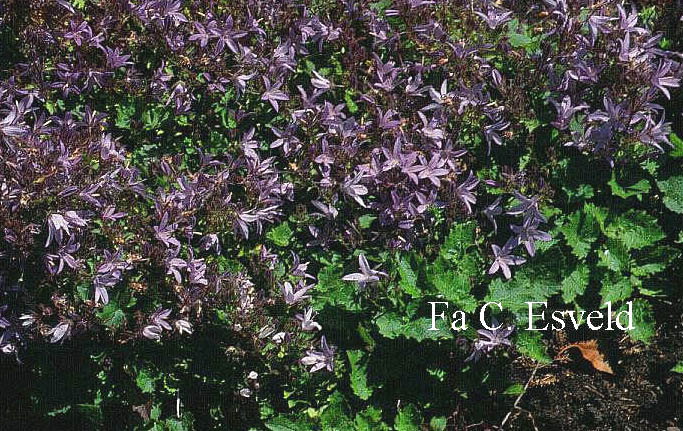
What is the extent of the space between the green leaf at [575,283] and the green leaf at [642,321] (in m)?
0.24

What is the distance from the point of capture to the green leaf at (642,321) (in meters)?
3.39

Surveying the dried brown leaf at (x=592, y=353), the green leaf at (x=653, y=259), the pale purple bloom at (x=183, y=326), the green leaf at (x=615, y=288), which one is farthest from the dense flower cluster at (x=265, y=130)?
the dried brown leaf at (x=592, y=353)

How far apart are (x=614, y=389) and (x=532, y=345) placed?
66 cm

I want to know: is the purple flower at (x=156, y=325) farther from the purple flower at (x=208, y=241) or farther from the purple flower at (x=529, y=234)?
the purple flower at (x=529, y=234)

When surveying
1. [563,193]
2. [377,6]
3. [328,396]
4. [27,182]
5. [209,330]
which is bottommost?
[328,396]

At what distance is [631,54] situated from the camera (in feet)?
10.9

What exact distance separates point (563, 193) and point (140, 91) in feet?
6.46

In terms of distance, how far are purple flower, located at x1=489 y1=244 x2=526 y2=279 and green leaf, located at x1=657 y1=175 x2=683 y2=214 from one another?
0.76m

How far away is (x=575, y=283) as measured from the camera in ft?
11.0

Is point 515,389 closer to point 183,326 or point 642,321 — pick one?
point 642,321

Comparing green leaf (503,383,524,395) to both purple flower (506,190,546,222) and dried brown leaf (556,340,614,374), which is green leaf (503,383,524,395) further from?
purple flower (506,190,546,222)

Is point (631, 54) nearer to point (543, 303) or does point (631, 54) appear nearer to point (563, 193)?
point (563, 193)

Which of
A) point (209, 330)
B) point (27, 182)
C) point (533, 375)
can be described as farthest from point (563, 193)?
point (27, 182)

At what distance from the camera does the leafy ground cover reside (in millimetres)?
3141
